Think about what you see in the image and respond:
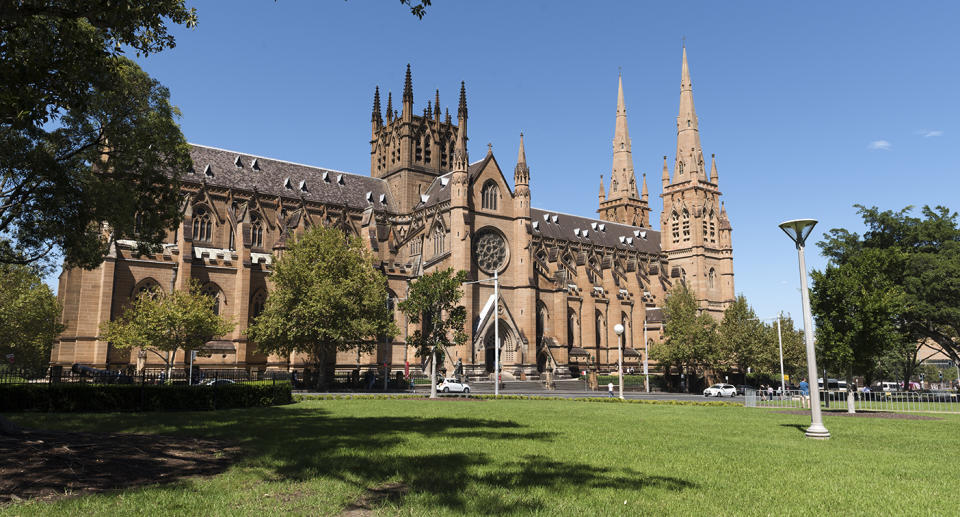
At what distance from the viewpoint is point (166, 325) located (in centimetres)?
4312

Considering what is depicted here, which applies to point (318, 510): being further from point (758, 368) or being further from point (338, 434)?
point (758, 368)

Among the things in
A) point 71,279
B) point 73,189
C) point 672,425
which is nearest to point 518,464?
point 672,425

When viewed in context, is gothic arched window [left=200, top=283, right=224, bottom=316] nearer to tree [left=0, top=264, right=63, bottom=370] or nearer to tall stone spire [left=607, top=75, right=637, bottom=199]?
tree [left=0, top=264, right=63, bottom=370]

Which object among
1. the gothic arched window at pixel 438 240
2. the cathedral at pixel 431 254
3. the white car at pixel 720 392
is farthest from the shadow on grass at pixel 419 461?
the gothic arched window at pixel 438 240

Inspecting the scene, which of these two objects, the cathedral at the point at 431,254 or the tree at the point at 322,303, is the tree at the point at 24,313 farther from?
the tree at the point at 322,303

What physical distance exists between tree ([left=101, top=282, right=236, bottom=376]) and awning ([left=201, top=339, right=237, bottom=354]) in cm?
457

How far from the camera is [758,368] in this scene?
60.9m

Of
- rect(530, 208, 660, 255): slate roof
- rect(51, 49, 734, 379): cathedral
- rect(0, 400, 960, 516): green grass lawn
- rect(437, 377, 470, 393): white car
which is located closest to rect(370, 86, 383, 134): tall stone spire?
rect(51, 49, 734, 379): cathedral

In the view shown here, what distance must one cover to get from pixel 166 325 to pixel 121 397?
78.8 feet

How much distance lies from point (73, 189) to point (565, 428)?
54.6 ft

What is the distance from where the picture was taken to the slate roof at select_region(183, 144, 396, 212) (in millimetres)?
61000

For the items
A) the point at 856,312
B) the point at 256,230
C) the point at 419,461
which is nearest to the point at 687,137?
the point at 256,230

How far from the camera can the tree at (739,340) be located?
57.3 m

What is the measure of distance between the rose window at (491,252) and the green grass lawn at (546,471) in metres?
46.1
